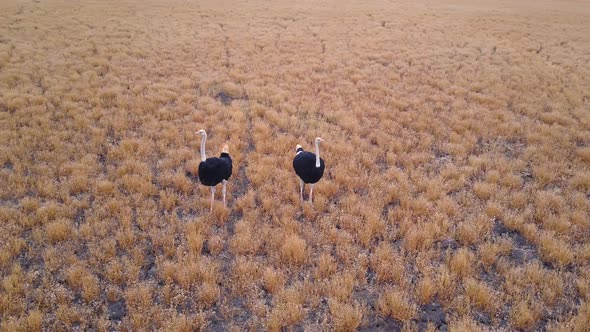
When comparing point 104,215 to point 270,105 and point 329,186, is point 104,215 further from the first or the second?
point 270,105

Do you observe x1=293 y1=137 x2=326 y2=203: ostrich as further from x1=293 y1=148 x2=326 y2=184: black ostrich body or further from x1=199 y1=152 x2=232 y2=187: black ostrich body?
x1=199 y1=152 x2=232 y2=187: black ostrich body

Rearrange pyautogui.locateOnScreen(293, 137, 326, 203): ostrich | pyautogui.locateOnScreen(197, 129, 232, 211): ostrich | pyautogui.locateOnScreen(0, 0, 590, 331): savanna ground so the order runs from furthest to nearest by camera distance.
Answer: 1. pyautogui.locateOnScreen(293, 137, 326, 203): ostrich
2. pyautogui.locateOnScreen(197, 129, 232, 211): ostrich
3. pyautogui.locateOnScreen(0, 0, 590, 331): savanna ground

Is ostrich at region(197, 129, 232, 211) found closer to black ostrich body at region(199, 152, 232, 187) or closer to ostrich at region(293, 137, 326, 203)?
black ostrich body at region(199, 152, 232, 187)

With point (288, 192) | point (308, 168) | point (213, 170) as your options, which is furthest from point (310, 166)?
point (213, 170)

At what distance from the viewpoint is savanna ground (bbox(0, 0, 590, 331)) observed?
6.12 meters

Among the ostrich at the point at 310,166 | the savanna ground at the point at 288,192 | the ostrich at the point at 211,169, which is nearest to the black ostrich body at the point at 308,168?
the ostrich at the point at 310,166

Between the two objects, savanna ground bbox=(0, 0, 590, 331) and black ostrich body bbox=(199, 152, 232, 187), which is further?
black ostrich body bbox=(199, 152, 232, 187)

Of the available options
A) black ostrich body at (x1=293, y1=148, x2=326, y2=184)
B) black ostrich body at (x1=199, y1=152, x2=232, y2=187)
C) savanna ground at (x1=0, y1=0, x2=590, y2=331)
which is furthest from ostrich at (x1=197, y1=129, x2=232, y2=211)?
black ostrich body at (x1=293, y1=148, x2=326, y2=184)

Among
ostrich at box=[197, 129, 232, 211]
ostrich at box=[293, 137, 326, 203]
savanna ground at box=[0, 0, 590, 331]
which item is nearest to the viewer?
savanna ground at box=[0, 0, 590, 331]

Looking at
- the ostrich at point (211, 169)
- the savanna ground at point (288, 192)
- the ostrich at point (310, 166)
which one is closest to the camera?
the savanna ground at point (288, 192)

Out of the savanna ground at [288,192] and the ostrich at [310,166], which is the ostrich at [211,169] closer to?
the savanna ground at [288,192]

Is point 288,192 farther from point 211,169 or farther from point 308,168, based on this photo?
point 211,169

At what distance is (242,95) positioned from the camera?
50.5ft

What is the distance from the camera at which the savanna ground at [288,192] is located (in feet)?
20.1
